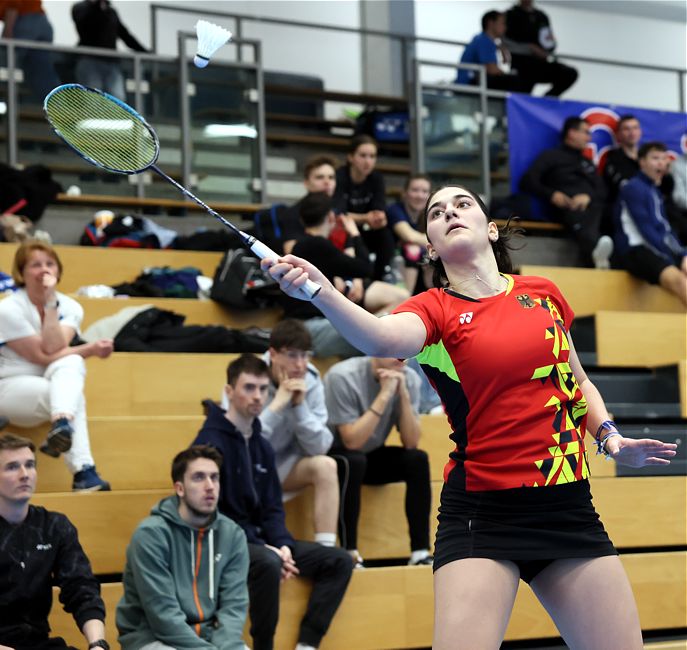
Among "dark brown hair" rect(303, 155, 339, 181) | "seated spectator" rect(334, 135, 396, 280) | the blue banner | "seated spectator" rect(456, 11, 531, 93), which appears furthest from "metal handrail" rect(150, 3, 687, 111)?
"dark brown hair" rect(303, 155, 339, 181)

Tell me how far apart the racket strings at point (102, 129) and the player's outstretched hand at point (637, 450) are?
1365 millimetres

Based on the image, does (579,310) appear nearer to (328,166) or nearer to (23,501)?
(328,166)

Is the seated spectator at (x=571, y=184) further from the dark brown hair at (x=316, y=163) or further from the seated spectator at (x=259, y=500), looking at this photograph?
the seated spectator at (x=259, y=500)

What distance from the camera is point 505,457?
9.21ft

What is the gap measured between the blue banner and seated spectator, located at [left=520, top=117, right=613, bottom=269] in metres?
0.16

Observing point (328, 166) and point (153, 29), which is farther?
point (153, 29)

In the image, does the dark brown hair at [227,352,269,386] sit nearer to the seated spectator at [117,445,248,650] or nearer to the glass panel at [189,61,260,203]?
the seated spectator at [117,445,248,650]

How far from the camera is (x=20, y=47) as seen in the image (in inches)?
328

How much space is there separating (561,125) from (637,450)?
7.21m

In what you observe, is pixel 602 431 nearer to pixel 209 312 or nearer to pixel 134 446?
pixel 134 446

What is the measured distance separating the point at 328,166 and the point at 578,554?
465 cm

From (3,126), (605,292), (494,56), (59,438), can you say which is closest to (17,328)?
(59,438)

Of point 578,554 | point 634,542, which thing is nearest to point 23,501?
point 578,554

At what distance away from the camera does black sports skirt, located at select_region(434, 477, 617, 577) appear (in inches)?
108
